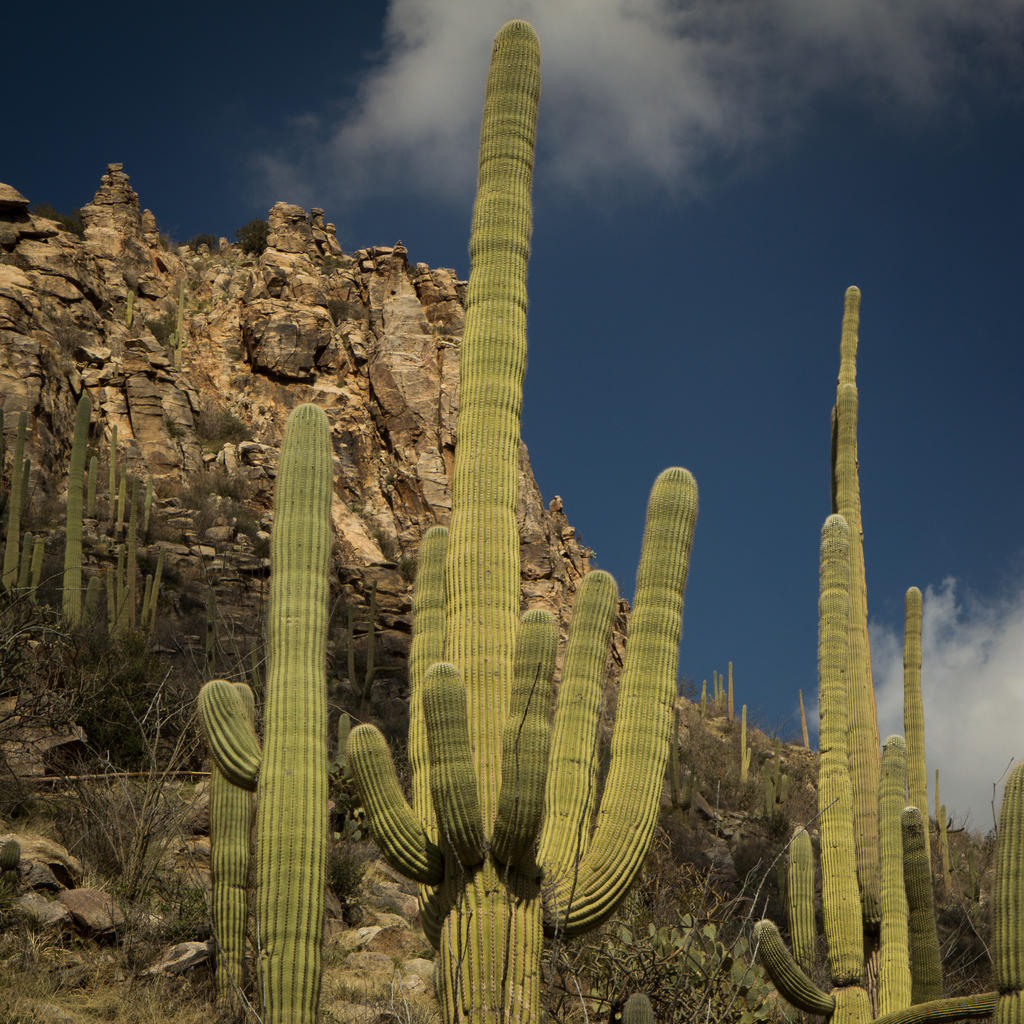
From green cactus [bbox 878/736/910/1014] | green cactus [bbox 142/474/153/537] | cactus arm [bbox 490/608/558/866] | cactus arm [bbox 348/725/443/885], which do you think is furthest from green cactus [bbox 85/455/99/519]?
cactus arm [bbox 490/608/558/866]

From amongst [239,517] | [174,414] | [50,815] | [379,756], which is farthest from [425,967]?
[174,414]

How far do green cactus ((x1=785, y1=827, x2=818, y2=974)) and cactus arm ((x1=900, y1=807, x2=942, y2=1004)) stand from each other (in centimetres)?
63

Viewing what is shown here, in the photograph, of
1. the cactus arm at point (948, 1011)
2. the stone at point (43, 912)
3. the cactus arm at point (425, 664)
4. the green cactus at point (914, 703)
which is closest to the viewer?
the cactus arm at point (425, 664)

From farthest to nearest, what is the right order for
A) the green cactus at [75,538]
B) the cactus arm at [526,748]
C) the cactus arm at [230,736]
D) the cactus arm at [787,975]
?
the green cactus at [75,538] → the cactus arm at [787,975] → the cactus arm at [230,736] → the cactus arm at [526,748]

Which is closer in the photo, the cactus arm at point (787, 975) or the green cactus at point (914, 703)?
the cactus arm at point (787, 975)

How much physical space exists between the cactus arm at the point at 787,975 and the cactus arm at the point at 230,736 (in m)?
2.87

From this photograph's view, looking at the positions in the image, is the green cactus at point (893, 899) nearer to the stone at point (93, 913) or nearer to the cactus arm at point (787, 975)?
the cactus arm at point (787, 975)

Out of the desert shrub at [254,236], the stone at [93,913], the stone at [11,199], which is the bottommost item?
the stone at [93,913]

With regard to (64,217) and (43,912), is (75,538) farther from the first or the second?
(64,217)

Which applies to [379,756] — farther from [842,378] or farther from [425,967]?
[842,378]

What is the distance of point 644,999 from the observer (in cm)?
585

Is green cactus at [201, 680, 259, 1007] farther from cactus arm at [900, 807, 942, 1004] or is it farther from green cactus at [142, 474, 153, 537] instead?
green cactus at [142, 474, 153, 537]

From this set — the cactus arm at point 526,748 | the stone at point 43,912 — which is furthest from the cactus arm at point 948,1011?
the stone at point 43,912

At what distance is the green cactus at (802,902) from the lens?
6949 millimetres
